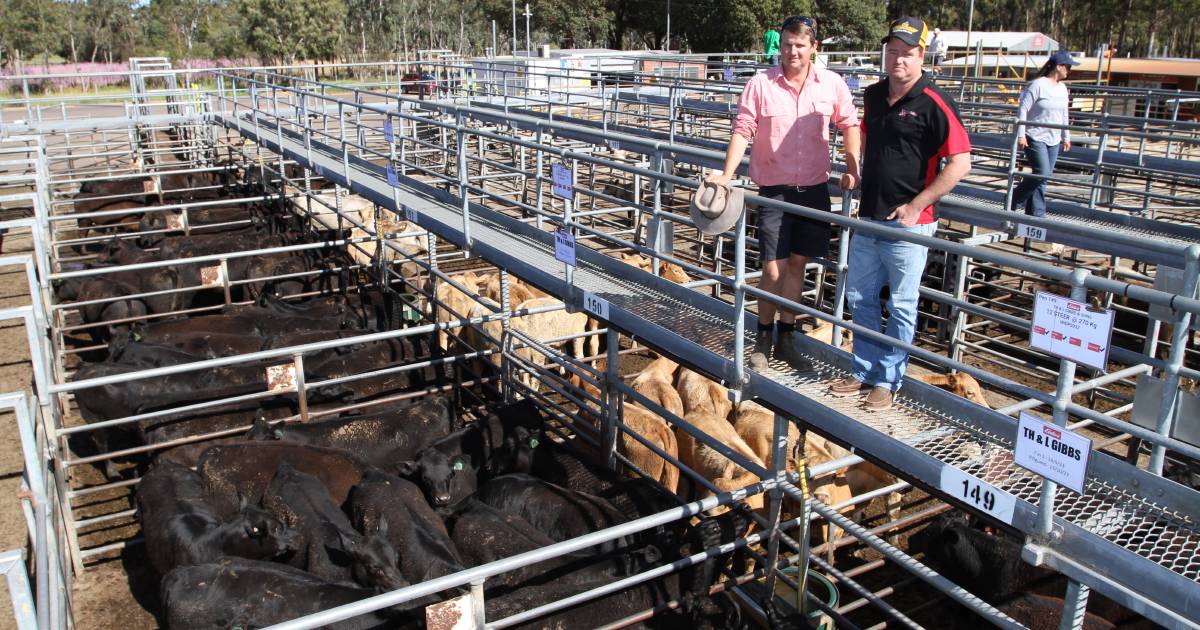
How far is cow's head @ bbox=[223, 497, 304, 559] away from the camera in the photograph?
5957mm

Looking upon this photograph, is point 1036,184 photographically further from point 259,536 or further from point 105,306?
point 105,306

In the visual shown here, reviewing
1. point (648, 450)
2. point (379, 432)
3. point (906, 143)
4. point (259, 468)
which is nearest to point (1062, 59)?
point (648, 450)

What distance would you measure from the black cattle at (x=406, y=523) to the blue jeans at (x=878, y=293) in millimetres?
2785

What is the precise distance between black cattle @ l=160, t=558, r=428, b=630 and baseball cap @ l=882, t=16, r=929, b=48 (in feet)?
13.7

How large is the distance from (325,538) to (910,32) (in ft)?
16.0

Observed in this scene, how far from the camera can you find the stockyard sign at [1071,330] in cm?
313

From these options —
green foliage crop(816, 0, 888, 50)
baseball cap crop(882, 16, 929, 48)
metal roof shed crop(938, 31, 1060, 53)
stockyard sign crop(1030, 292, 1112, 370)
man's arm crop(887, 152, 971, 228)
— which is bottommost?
stockyard sign crop(1030, 292, 1112, 370)

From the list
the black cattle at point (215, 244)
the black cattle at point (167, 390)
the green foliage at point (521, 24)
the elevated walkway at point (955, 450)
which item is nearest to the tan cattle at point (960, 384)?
the elevated walkway at point (955, 450)

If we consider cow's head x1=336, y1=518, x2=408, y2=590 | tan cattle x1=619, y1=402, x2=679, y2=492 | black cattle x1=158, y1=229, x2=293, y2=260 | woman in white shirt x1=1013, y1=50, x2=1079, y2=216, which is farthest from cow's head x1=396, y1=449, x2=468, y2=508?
woman in white shirt x1=1013, y1=50, x2=1079, y2=216

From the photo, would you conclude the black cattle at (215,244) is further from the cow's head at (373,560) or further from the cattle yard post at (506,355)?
the cow's head at (373,560)

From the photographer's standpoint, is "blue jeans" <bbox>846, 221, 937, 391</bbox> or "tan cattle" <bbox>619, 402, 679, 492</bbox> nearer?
"blue jeans" <bbox>846, 221, 937, 391</bbox>

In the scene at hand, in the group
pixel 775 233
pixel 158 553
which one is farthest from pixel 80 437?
pixel 775 233

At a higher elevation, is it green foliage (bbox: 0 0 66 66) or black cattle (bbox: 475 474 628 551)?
green foliage (bbox: 0 0 66 66)

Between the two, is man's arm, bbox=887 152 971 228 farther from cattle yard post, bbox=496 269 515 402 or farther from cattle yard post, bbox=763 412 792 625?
cattle yard post, bbox=496 269 515 402
